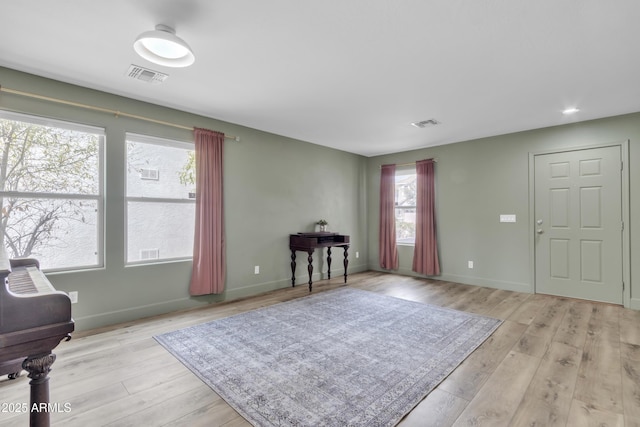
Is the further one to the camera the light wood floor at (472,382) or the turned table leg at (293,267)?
the turned table leg at (293,267)

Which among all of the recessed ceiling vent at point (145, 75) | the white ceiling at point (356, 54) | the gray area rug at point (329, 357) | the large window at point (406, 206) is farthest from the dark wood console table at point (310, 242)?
the recessed ceiling vent at point (145, 75)

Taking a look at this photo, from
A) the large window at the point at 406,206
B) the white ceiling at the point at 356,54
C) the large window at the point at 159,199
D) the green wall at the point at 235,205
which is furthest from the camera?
the large window at the point at 406,206

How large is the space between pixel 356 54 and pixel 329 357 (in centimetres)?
243

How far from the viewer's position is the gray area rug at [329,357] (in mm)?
1813

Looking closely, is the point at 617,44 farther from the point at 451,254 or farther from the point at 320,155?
the point at 320,155

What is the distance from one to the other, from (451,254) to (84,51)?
5.37 meters

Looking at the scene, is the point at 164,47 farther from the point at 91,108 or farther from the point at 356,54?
the point at 91,108

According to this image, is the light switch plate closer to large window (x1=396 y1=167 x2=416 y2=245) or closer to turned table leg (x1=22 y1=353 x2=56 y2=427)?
large window (x1=396 y1=167 x2=416 y2=245)

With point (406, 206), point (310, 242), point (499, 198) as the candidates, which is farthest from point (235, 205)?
point (499, 198)

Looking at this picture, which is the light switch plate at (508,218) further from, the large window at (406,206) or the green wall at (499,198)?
the large window at (406,206)

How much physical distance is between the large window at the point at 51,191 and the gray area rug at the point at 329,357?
134 centimetres

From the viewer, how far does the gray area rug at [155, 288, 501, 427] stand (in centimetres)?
181

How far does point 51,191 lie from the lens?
2.90 meters

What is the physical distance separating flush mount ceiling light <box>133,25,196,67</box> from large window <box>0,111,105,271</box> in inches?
59.1
